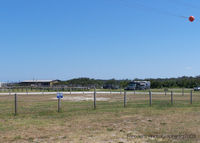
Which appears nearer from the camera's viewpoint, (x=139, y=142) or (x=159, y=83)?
(x=139, y=142)

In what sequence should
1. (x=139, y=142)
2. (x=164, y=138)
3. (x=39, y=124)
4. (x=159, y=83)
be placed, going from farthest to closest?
(x=159, y=83)
(x=39, y=124)
(x=164, y=138)
(x=139, y=142)

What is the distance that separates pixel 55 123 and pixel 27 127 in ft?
5.33

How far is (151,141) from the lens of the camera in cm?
1005

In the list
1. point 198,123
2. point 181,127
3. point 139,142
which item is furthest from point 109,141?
point 198,123

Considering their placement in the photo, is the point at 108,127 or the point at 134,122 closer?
the point at 108,127

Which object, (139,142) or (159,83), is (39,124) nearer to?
(139,142)

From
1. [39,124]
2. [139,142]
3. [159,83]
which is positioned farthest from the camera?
[159,83]

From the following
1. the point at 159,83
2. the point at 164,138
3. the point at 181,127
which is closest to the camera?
the point at 164,138

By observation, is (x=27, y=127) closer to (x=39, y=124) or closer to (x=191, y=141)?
(x=39, y=124)

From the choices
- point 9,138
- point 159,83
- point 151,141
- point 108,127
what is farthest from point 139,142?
point 159,83

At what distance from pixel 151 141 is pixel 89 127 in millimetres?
3768

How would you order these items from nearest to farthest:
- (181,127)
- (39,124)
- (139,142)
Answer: (139,142) < (181,127) < (39,124)

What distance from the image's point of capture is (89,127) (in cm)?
1318

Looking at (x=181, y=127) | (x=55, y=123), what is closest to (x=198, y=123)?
(x=181, y=127)
